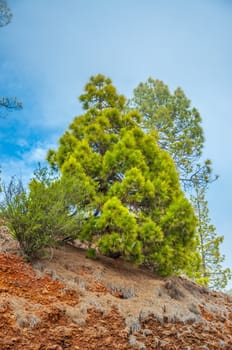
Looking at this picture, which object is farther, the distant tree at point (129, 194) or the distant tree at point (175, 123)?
the distant tree at point (175, 123)

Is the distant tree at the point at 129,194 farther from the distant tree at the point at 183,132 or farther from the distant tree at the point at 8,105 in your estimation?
the distant tree at the point at 183,132

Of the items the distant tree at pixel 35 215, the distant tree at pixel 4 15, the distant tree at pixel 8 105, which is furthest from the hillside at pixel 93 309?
the distant tree at pixel 4 15

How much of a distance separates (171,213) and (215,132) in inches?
372

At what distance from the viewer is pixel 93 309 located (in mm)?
4031

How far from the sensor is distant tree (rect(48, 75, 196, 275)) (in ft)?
18.6

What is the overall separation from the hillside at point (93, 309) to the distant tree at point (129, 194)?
54cm

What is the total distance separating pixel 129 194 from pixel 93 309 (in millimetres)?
2585

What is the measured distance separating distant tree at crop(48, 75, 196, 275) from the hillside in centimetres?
54

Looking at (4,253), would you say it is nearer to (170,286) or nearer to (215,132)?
(170,286)

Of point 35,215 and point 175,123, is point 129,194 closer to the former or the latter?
point 35,215

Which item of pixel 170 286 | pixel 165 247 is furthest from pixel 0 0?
pixel 170 286

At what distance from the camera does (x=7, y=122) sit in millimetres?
7168

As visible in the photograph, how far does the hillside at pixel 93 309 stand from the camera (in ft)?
10.6

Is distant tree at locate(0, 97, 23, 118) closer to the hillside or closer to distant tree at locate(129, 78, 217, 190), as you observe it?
the hillside
